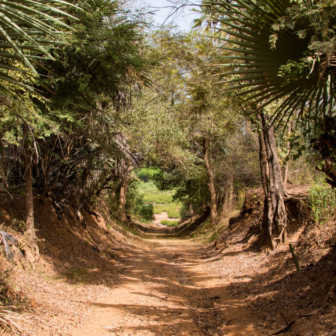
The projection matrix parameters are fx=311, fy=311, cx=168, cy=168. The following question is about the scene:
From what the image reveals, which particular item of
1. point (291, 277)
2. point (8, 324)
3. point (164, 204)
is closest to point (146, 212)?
point (164, 204)

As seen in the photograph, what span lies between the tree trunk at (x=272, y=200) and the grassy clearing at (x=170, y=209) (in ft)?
148

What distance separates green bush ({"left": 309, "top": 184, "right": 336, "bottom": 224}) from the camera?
7423 millimetres

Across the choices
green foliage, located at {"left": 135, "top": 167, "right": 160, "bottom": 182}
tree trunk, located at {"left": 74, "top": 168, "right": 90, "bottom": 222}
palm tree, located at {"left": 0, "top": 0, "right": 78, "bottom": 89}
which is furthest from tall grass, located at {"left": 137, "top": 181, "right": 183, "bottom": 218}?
palm tree, located at {"left": 0, "top": 0, "right": 78, "bottom": 89}

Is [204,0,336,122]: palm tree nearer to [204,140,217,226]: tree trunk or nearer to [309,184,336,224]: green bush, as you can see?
[309,184,336,224]: green bush

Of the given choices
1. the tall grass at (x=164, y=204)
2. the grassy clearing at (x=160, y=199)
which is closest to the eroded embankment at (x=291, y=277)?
the tall grass at (x=164, y=204)

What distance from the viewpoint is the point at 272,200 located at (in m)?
8.77

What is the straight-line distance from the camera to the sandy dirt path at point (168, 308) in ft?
14.5

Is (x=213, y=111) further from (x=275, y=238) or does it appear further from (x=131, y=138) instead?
(x=275, y=238)

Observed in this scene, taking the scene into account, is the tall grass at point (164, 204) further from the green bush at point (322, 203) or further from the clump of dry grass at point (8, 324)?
the clump of dry grass at point (8, 324)

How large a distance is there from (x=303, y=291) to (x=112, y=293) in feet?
11.9

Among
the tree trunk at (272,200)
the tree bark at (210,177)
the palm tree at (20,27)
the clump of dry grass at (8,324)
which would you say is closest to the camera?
the palm tree at (20,27)

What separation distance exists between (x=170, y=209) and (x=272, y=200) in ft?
163

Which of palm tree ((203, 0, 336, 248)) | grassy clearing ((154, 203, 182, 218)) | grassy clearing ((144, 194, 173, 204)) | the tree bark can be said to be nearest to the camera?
palm tree ((203, 0, 336, 248))

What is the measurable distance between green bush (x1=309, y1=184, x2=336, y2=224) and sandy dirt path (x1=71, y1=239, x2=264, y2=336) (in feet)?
9.75
